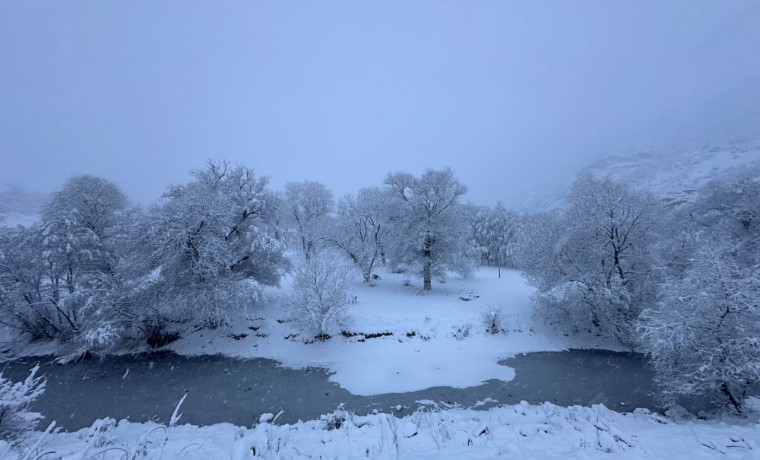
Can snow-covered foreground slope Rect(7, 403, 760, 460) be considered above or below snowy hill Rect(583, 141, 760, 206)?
below

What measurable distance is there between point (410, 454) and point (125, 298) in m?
20.4

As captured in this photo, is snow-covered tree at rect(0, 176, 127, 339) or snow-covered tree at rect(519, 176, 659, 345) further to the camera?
snow-covered tree at rect(0, 176, 127, 339)

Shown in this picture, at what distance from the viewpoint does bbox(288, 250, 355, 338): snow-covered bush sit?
18.2 meters

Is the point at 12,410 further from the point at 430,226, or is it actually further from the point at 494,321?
the point at 430,226

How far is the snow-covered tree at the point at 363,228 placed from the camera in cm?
2927

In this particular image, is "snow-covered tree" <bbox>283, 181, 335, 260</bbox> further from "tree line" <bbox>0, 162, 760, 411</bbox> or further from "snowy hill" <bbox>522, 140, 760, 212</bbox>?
"snowy hill" <bbox>522, 140, 760, 212</bbox>

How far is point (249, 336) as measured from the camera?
1942cm

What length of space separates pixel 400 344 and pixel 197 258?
1487cm

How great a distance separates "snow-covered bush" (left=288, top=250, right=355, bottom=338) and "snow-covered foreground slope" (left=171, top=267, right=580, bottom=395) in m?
0.99

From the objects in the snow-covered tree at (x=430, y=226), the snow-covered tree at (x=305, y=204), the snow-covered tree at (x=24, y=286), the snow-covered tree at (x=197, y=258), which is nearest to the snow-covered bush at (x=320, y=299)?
the snow-covered tree at (x=197, y=258)

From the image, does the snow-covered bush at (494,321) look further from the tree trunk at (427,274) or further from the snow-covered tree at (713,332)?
the snow-covered tree at (713,332)

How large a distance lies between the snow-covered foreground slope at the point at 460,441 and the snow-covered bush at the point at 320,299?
8.15 meters

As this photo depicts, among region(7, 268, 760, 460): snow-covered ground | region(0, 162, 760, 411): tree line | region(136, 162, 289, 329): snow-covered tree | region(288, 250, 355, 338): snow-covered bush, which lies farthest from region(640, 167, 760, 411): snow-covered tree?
region(136, 162, 289, 329): snow-covered tree

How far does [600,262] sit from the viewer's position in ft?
60.9
